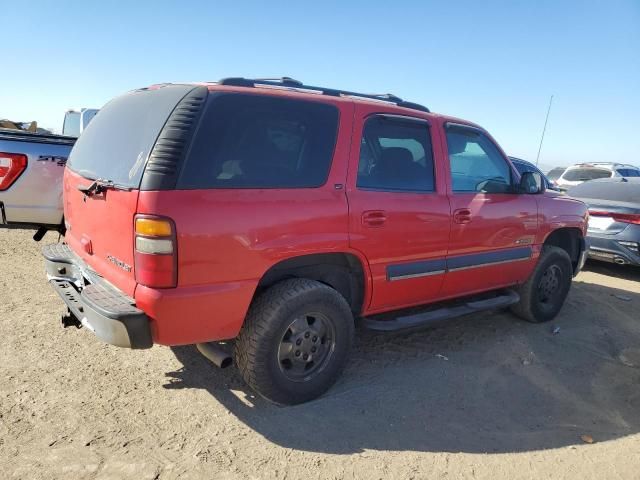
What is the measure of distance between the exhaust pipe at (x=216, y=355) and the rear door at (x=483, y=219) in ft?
6.35

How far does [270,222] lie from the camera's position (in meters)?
2.75

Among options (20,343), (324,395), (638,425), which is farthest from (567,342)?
(20,343)

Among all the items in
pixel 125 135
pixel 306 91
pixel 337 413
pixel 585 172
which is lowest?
pixel 337 413

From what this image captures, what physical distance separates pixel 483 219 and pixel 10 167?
14.8 ft

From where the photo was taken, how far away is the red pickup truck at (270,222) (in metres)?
2.52

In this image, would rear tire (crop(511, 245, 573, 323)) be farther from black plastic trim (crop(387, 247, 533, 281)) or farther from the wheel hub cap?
the wheel hub cap

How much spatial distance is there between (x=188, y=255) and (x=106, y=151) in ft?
3.70

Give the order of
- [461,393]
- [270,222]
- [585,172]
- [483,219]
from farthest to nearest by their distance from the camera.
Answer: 1. [585,172]
2. [483,219]
3. [461,393]
4. [270,222]

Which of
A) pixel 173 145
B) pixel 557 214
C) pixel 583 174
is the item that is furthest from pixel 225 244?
pixel 583 174

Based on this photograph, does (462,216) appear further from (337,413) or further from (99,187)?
(99,187)

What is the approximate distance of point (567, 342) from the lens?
4586mm

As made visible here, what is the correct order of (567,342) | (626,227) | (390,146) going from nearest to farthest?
(390,146), (567,342), (626,227)

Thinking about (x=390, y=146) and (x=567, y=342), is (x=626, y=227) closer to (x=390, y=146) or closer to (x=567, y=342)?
(x=567, y=342)

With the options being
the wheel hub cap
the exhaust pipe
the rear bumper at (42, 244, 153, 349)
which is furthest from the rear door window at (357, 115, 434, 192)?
the rear bumper at (42, 244, 153, 349)
